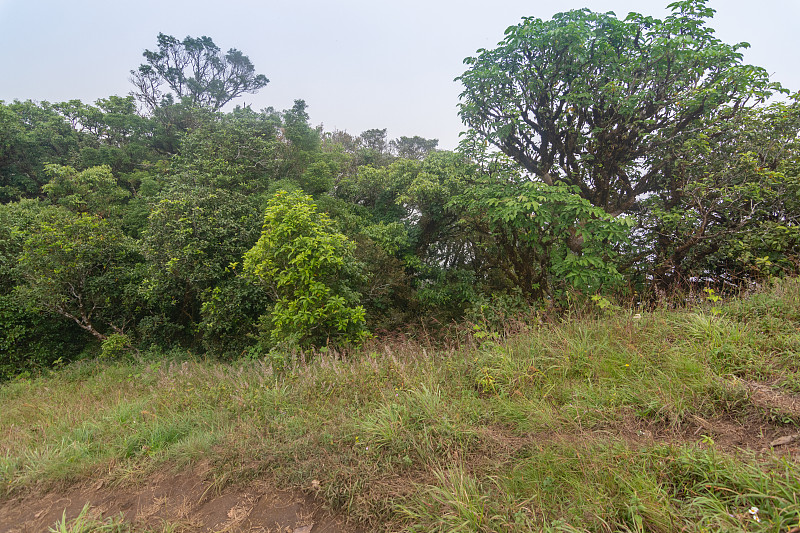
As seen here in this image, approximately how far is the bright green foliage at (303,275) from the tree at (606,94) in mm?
4097

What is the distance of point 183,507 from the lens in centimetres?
235

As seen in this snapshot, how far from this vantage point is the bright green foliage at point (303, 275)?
584cm

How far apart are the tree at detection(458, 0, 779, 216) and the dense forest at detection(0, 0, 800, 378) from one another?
0.04m

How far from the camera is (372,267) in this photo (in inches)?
352

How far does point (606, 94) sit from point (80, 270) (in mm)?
13413

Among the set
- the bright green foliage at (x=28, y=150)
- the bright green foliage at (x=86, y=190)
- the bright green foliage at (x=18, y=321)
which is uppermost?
the bright green foliage at (x=28, y=150)

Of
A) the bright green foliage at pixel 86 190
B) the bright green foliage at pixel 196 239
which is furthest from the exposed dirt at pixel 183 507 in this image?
the bright green foliage at pixel 86 190

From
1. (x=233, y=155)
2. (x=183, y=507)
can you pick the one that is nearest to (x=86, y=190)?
(x=233, y=155)

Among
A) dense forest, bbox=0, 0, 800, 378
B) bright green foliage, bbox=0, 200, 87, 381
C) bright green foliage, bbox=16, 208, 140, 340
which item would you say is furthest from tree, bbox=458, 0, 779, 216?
bright green foliage, bbox=0, 200, 87, 381

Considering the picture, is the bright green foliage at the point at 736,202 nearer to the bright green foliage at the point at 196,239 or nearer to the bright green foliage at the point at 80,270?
the bright green foliage at the point at 196,239

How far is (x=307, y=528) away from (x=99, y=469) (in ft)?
6.52

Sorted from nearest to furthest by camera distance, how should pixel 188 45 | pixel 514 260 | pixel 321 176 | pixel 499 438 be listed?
1. pixel 499 438
2. pixel 514 260
3. pixel 321 176
4. pixel 188 45

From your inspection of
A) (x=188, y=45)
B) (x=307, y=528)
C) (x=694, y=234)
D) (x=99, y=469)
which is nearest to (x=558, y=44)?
(x=694, y=234)

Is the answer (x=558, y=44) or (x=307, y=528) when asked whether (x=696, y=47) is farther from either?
(x=307, y=528)
